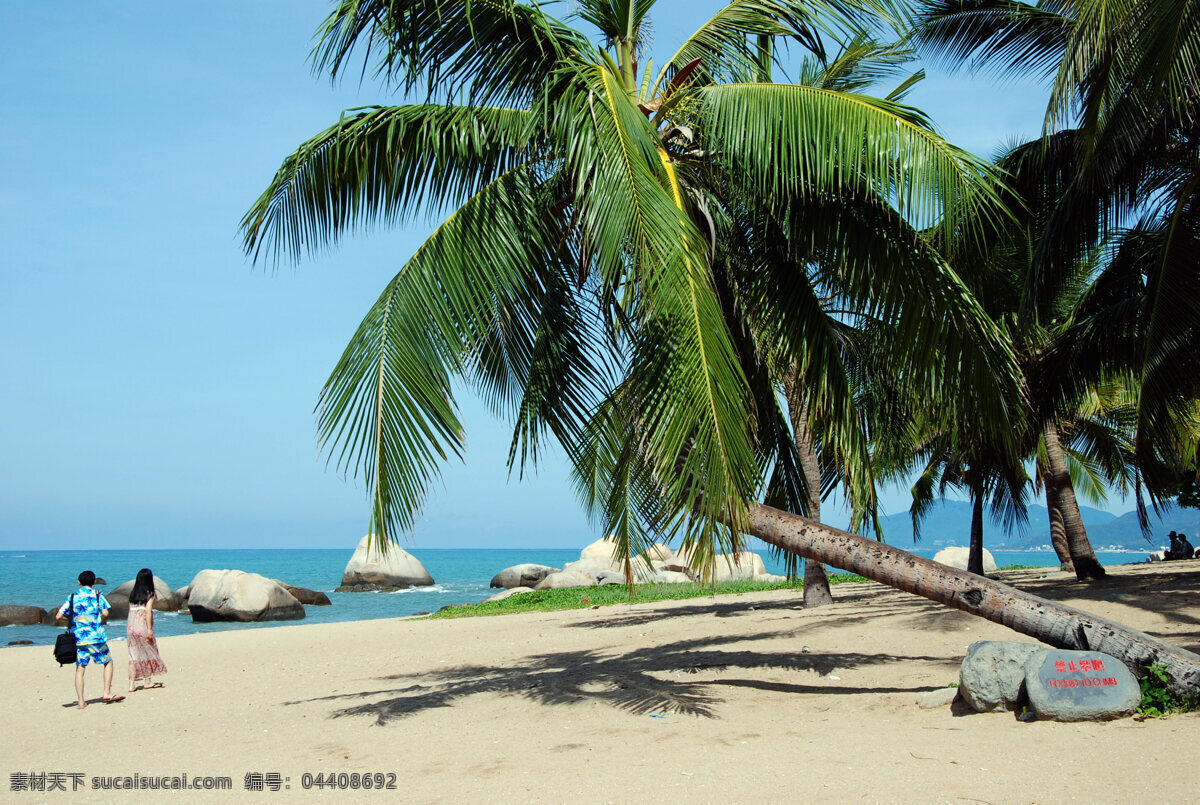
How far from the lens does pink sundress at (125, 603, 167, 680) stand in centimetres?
975

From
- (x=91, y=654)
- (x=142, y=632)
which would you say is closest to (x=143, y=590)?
(x=142, y=632)

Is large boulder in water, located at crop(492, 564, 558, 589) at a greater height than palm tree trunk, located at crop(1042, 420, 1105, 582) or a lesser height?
lesser

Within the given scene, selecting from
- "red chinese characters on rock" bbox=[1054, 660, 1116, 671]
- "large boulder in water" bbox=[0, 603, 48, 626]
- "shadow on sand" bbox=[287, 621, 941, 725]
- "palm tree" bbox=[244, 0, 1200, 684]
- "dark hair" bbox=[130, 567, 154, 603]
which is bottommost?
"large boulder in water" bbox=[0, 603, 48, 626]

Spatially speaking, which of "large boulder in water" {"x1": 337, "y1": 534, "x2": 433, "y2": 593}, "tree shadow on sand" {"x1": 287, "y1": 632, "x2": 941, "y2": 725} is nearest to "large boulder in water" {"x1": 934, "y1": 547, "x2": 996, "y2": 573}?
"tree shadow on sand" {"x1": 287, "y1": 632, "x2": 941, "y2": 725}

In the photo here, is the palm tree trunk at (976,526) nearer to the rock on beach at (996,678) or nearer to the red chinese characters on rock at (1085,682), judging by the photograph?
the rock on beach at (996,678)

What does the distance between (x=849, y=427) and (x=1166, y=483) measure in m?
16.7

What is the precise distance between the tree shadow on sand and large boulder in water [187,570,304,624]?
15.5 metres

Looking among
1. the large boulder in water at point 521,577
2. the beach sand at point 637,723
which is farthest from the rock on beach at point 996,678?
the large boulder in water at point 521,577

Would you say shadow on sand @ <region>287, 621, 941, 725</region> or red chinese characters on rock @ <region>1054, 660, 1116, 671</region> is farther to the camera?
shadow on sand @ <region>287, 621, 941, 725</region>

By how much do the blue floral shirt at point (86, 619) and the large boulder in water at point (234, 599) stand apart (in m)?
14.9

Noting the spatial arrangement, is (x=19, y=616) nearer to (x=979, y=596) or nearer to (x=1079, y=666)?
(x=979, y=596)

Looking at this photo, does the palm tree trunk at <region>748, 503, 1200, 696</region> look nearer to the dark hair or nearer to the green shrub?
the green shrub

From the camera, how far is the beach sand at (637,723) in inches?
188

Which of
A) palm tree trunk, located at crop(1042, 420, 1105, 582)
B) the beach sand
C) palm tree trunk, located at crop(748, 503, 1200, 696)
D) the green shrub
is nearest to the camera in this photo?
the beach sand
